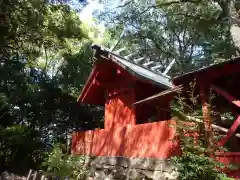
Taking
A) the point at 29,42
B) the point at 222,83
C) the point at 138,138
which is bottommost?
the point at 138,138

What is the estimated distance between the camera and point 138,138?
32.6 ft

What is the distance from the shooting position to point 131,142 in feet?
33.6

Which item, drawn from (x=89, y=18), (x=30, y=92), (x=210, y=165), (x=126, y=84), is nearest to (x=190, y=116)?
(x=210, y=165)

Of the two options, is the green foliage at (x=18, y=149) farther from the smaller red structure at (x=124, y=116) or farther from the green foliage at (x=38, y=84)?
the smaller red structure at (x=124, y=116)

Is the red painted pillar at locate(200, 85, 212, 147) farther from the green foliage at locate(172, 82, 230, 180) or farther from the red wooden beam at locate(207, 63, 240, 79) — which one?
the red wooden beam at locate(207, 63, 240, 79)

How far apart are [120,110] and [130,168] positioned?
372 centimetres

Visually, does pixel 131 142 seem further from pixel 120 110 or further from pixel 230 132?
pixel 230 132

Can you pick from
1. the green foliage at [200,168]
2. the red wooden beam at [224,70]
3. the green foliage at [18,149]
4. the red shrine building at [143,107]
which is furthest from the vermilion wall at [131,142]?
the green foliage at [18,149]

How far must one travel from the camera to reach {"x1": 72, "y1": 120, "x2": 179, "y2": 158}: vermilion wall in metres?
8.77

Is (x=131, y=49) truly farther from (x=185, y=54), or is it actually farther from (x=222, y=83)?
(x=222, y=83)

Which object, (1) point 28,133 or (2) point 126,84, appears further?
(1) point 28,133

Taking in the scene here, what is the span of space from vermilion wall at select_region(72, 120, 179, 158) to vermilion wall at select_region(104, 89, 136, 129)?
1392 millimetres

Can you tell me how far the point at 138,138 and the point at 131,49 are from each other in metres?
18.9

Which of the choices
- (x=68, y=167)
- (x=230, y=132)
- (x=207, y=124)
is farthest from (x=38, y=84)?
(x=230, y=132)
